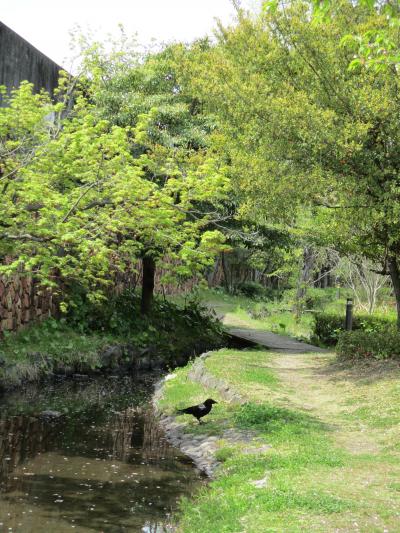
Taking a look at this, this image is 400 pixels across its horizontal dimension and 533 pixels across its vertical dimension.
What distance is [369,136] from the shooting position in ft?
55.0

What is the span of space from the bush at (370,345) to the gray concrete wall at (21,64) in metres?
12.4

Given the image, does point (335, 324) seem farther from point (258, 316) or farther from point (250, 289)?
point (250, 289)

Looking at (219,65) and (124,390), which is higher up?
(219,65)

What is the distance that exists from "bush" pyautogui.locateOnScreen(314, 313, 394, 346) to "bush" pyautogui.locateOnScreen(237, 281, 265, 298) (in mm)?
21819

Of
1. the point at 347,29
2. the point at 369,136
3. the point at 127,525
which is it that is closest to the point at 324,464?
the point at 127,525

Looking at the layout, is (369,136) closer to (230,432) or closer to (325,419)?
(325,419)

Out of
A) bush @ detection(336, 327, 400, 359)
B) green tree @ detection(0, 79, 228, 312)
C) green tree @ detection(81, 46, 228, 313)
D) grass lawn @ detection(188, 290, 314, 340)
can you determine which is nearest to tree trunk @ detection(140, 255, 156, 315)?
green tree @ detection(81, 46, 228, 313)

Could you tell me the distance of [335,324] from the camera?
93.9 feet

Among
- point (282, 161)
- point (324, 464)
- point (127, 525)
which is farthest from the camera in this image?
point (282, 161)

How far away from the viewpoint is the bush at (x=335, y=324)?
27781 millimetres

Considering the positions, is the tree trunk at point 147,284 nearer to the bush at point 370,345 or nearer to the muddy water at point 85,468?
the bush at point 370,345

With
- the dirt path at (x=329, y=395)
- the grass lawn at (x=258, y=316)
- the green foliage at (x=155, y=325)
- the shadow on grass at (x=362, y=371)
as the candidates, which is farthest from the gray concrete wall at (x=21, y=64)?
the shadow on grass at (x=362, y=371)

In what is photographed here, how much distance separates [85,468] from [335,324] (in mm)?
18757

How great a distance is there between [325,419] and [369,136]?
7.23 m
